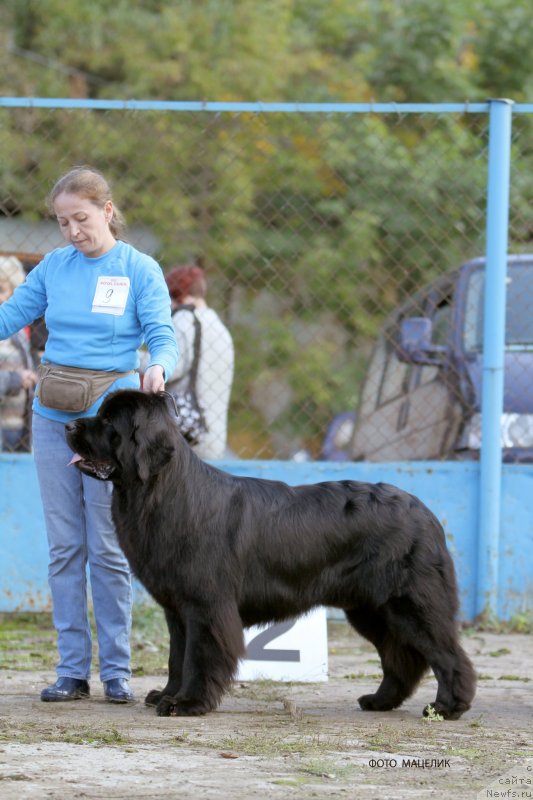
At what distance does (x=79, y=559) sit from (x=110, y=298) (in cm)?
110

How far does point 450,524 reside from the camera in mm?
6730

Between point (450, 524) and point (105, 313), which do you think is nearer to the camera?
point (105, 313)

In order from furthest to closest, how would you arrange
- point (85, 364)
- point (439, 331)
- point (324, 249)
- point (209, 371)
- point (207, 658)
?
point (324, 249) < point (439, 331) < point (209, 371) < point (85, 364) < point (207, 658)

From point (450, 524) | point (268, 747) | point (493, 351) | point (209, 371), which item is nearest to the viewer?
point (268, 747)

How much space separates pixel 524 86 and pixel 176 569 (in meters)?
12.7

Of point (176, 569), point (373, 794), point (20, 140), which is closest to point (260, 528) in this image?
point (176, 569)

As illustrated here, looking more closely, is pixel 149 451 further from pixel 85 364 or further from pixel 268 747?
pixel 268 747

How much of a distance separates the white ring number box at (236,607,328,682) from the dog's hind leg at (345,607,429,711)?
533 millimetres

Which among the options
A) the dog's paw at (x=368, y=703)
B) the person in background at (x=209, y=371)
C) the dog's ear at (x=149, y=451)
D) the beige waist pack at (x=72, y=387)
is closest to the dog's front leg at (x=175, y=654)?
the dog's ear at (x=149, y=451)

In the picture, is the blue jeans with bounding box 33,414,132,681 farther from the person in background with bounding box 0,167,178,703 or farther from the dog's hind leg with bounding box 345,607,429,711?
the dog's hind leg with bounding box 345,607,429,711

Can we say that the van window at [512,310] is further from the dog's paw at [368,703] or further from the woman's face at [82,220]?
the woman's face at [82,220]

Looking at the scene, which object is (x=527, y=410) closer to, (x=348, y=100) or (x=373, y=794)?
(x=373, y=794)

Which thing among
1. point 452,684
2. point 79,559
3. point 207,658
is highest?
point 79,559

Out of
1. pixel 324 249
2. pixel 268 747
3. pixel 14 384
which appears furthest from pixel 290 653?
pixel 324 249
